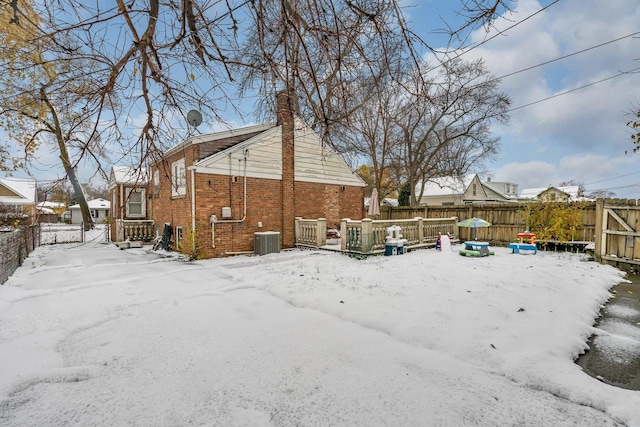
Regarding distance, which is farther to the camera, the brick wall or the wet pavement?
the brick wall

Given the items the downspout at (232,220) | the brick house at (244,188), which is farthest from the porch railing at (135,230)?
the downspout at (232,220)

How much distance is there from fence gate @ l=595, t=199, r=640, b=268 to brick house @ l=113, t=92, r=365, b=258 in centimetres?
812

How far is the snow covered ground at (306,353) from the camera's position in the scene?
88.6 inches

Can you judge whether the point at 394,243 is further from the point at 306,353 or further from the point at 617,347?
the point at 306,353

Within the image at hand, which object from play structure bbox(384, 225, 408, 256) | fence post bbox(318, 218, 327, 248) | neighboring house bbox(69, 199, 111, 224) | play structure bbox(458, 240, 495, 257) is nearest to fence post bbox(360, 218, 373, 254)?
play structure bbox(384, 225, 408, 256)

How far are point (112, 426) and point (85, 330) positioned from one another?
95.9 inches

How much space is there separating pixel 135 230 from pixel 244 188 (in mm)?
7495

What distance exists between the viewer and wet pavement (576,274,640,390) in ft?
9.31

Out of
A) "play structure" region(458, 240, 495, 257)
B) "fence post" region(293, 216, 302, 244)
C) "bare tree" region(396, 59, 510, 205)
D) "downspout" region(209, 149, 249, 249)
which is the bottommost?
"play structure" region(458, 240, 495, 257)

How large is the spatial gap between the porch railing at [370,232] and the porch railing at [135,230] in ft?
26.8

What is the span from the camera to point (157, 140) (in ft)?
12.2

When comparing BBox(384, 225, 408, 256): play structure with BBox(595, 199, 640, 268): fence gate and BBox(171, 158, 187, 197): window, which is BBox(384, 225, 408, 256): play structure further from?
BBox(171, 158, 187, 197): window

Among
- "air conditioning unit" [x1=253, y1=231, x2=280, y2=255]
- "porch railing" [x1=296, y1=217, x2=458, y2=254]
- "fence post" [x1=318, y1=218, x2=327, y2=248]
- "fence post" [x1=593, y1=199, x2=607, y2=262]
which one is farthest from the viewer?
"fence post" [x1=318, y1=218, x2=327, y2=248]

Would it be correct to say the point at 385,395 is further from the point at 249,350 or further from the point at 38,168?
the point at 38,168
